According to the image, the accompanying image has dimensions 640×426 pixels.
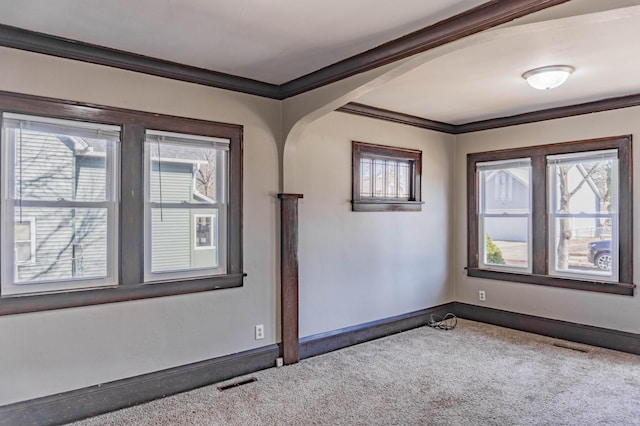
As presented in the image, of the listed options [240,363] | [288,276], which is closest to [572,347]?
[288,276]

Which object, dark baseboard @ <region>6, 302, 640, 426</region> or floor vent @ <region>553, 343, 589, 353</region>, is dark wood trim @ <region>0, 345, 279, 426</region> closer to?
dark baseboard @ <region>6, 302, 640, 426</region>

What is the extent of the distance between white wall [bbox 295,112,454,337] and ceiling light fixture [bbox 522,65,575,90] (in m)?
1.67

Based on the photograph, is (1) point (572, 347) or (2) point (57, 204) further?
(1) point (572, 347)

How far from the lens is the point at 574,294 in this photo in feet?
14.8

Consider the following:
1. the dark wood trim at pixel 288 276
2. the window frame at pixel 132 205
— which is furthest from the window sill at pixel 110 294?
the dark wood trim at pixel 288 276

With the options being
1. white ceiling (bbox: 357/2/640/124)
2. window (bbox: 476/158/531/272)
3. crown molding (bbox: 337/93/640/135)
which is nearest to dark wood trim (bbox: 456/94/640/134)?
crown molding (bbox: 337/93/640/135)

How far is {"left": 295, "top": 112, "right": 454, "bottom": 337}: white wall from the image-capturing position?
408 cm

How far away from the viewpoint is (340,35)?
8.73 feet

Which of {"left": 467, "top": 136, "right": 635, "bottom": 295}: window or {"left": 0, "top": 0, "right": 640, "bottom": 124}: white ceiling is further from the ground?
{"left": 0, "top": 0, "right": 640, "bottom": 124}: white ceiling

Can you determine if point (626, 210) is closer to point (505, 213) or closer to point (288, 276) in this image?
point (505, 213)

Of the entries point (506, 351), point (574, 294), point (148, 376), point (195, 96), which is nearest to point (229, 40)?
point (195, 96)

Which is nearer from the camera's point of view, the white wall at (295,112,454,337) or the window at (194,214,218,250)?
the window at (194,214,218,250)

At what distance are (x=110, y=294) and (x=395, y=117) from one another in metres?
3.31

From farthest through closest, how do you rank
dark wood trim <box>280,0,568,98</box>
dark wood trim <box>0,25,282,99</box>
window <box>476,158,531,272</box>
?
1. window <box>476,158,531,272</box>
2. dark wood trim <box>0,25,282,99</box>
3. dark wood trim <box>280,0,568,98</box>
